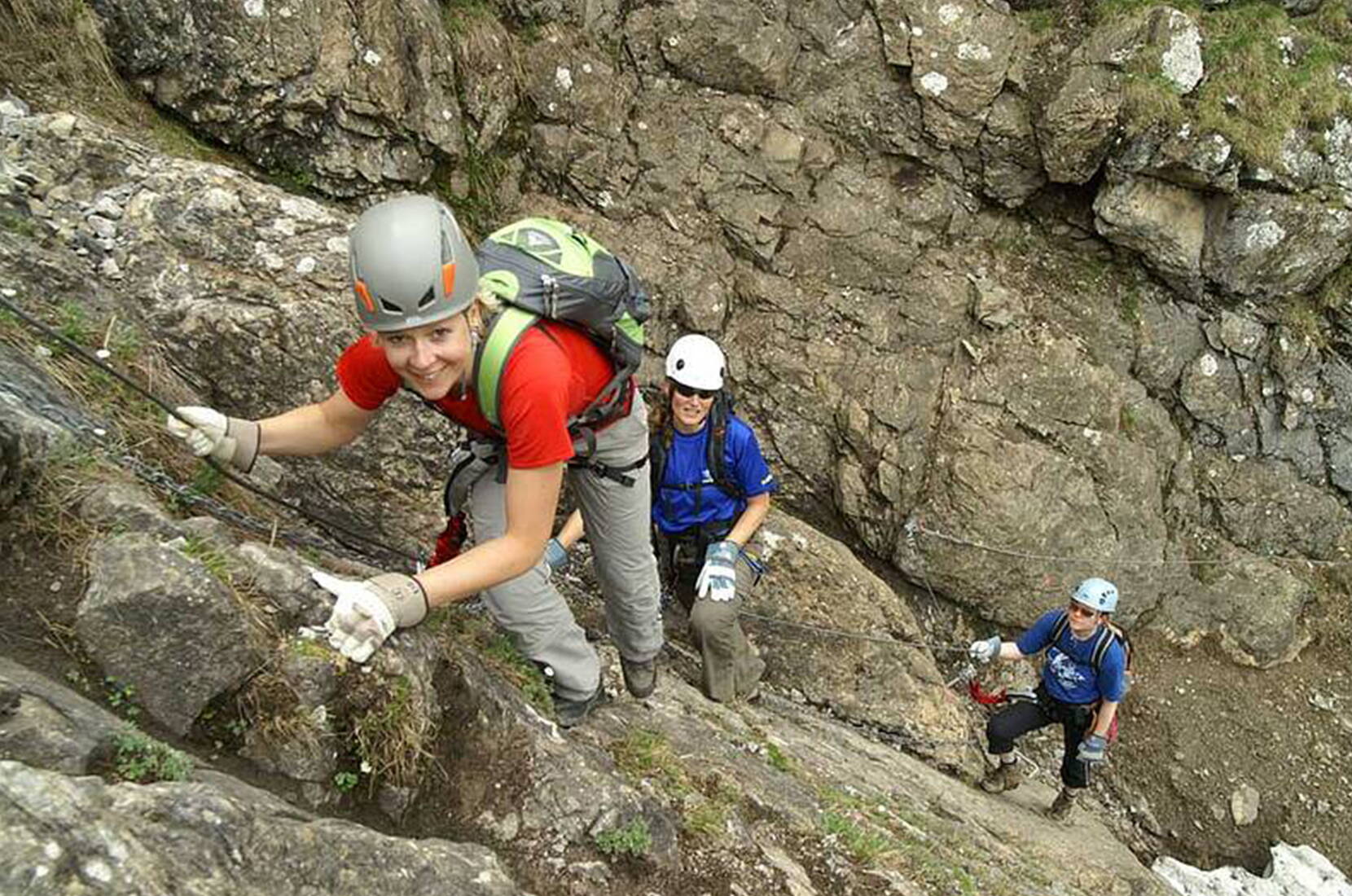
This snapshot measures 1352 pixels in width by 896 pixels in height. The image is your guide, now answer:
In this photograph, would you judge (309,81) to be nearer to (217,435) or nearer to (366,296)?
→ (217,435)

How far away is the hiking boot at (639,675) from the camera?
20.5ft

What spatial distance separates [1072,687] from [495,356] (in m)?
7.75

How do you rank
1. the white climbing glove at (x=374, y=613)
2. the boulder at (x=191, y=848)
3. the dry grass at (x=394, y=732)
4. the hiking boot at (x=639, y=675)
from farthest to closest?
the hiking boot at (x=639, y=675) → the dry grass at (x=394, y=732) → the white climbing glove at (x=374, y=613) → the boulder at (x=191, y=848)

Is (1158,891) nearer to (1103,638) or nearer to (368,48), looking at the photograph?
(1103,638)

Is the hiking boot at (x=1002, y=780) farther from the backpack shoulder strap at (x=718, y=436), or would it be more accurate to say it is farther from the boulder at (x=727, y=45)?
the boulder at (x=727, y=45)

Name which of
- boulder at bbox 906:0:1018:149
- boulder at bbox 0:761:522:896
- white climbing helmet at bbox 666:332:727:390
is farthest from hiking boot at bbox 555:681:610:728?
boulder at bbox 906:0:1018:149

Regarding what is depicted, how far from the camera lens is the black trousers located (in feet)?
31.3

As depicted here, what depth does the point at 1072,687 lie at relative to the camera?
932 centimetres

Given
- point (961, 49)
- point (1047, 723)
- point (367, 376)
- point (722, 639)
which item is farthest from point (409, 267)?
point (961, 49)

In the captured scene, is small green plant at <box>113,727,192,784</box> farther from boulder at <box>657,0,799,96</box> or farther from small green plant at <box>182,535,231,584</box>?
boulder at <box>657,0,799,96</box>

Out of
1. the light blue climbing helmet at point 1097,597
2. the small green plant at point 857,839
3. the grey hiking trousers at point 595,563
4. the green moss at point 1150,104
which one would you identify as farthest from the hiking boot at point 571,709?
the green moss at point 1150,104

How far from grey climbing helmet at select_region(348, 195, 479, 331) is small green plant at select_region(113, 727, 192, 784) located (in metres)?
1.63

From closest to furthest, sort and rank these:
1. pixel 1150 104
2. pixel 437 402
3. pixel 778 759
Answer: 1. pixel 437 402
2. pixel 778 759
3. pixel 1150 104

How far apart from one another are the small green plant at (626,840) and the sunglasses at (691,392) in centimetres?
345
